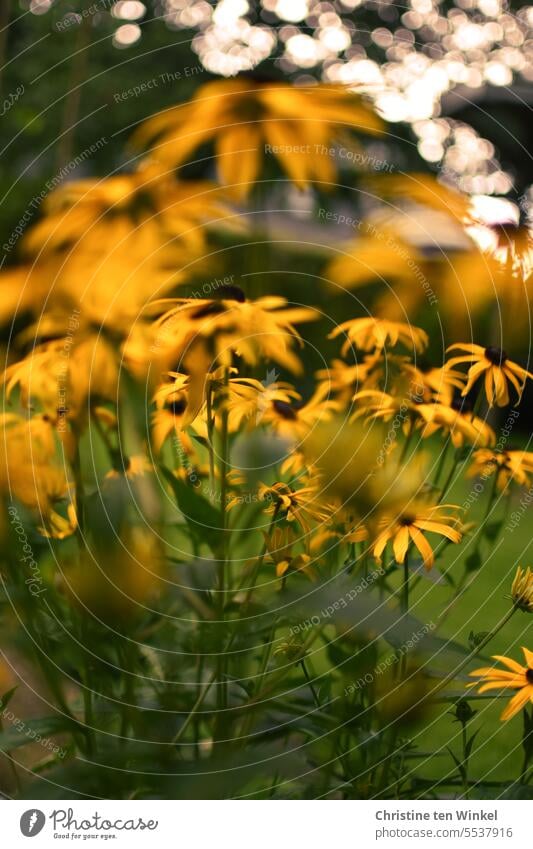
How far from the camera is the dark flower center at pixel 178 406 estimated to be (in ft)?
1.86

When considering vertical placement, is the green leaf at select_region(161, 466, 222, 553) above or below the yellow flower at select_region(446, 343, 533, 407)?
below

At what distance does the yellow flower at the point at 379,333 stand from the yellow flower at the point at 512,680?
0.22 metres

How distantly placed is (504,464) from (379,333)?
0.42 ft

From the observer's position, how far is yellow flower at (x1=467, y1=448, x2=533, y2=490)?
0.58 meters

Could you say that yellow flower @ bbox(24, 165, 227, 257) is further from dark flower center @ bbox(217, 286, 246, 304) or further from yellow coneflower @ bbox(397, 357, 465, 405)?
yellow coneflower @ bbox(397, 357, 465, 405)

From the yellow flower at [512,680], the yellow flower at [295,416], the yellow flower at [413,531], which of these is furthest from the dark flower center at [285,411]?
the yellow flower at [512,680]

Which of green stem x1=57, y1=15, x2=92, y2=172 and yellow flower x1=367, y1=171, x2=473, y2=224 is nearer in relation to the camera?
yellow flower x1=367, y1=171, x2=473, y2=224

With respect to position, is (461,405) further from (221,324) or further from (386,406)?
(221,324)

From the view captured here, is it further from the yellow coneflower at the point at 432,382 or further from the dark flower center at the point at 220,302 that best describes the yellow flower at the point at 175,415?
the yellow coneflower at the point at 432,382

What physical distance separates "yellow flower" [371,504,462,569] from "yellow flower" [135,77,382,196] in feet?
0.77

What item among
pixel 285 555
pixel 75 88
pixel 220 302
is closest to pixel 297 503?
pixel 285 555

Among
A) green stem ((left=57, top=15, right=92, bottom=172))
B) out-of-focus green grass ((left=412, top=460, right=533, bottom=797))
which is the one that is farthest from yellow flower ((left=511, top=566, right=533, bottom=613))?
green stem ((left=57, top=15, right=92, bottom=172))

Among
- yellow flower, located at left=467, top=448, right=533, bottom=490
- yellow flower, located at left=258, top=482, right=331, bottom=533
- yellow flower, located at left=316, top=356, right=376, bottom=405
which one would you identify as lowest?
yellow flower, located at left=258, top=482, right=331, bottom=533
